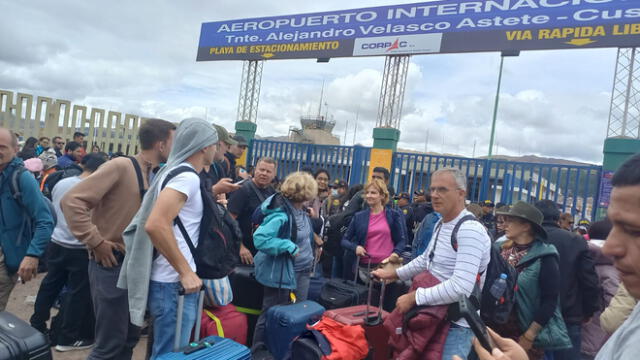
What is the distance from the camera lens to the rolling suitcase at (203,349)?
201 cm

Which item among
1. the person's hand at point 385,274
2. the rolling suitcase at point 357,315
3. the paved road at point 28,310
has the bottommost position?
the paved road at point 28,310

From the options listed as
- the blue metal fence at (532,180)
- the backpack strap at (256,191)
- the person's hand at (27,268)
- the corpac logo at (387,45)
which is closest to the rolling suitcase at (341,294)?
the backpack strap at (256,191)

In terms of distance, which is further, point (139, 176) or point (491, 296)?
point (139, 176)

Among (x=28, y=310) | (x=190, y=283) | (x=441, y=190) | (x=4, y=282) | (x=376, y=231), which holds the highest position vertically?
(x=441, y=190)

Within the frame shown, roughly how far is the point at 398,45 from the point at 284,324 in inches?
387

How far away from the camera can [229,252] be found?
2453mm

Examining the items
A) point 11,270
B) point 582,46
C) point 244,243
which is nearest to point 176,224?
point 11,270

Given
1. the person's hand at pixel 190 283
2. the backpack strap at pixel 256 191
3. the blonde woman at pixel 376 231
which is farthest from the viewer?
the blonde woman at pixel 376 231

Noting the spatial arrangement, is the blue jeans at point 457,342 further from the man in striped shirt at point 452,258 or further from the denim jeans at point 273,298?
the denim jeans at point 273,298

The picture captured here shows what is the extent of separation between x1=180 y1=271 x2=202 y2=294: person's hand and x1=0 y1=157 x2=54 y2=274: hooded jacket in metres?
1.48

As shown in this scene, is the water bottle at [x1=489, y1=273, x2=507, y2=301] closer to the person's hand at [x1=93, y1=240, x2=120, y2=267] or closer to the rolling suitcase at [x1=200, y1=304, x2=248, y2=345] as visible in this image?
the rolling suitcase at [x1=200, y1=304, x2=248, y2=345]

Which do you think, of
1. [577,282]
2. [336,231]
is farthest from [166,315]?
[577,282]

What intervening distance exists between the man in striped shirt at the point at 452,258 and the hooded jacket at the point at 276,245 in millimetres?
1111

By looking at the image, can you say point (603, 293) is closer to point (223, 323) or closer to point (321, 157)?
point (223, 323)
